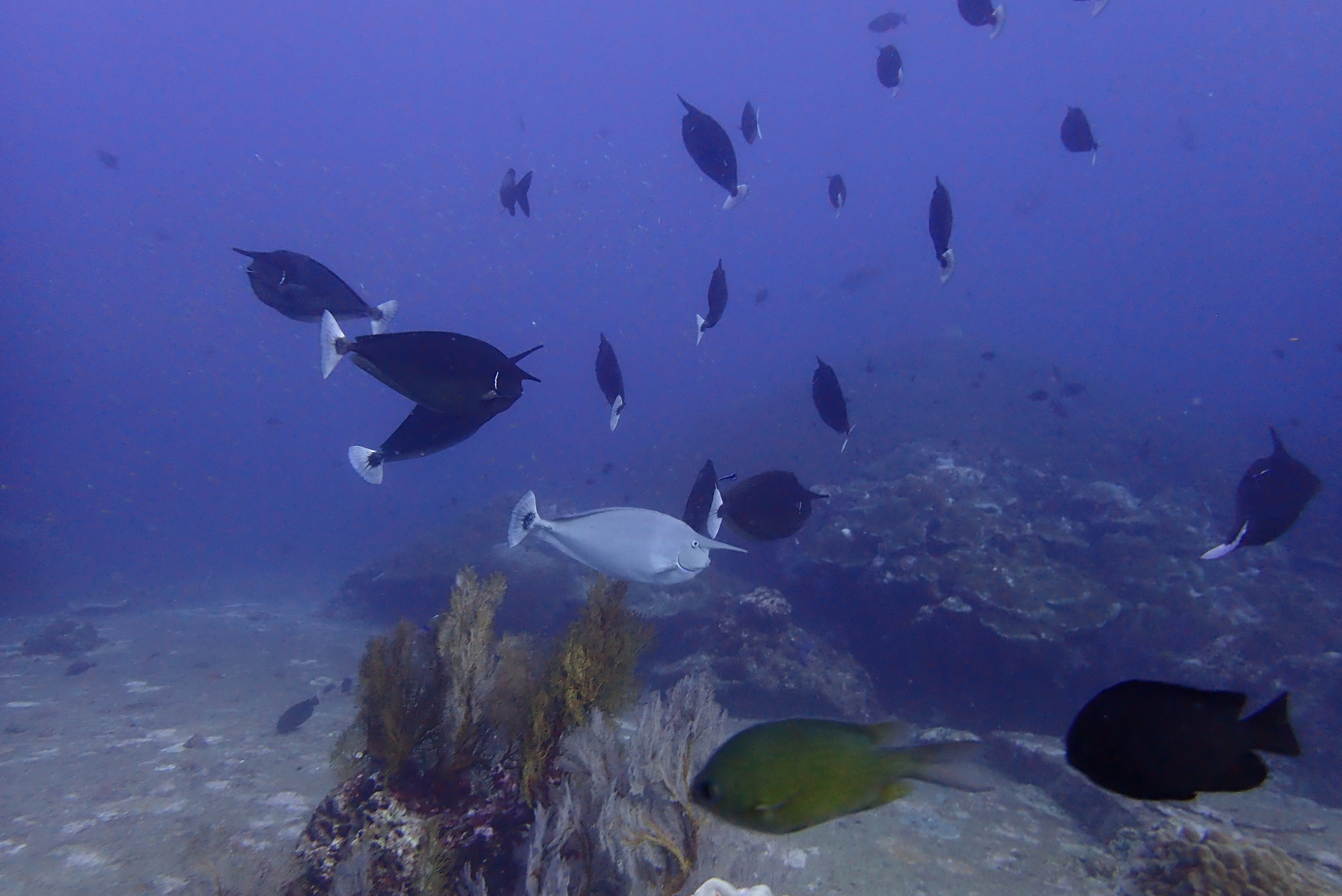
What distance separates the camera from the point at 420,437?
11.3 feet

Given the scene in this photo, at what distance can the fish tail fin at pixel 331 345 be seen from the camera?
305 centimetres

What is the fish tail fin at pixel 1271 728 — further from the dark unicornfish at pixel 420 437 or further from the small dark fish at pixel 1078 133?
the small dark fish at pixel 1078 133

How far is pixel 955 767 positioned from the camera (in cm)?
153

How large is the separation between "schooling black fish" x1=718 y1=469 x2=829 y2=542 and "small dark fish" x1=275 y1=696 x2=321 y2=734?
9.62 meters

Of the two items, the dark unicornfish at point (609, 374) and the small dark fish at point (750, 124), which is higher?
the small dark fish at point (750, 124)

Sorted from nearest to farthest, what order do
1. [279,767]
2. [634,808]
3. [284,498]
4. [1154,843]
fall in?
1. [634,808]
2. [1154,843]
3. [279,767]
4. [284,498]

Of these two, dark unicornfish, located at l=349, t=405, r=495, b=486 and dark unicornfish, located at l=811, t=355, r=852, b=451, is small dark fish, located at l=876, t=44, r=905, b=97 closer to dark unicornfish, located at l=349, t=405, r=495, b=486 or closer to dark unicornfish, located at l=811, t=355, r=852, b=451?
dark unicornfish, located at l=811, t=355, r=852, b=451

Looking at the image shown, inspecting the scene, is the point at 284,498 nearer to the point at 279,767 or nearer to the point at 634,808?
the point at 279,767

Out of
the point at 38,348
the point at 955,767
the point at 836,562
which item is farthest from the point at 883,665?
the point at 38,348

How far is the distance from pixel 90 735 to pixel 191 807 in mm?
4399

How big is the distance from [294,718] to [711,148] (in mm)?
10898

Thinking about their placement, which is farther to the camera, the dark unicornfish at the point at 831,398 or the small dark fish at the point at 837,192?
the small dark fish at the point at 837,192

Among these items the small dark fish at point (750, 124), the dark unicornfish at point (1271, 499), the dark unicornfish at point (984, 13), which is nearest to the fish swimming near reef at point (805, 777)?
the dark unicornfish at point (1271, 499)

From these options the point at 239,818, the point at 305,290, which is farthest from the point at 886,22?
the point at 239,818
